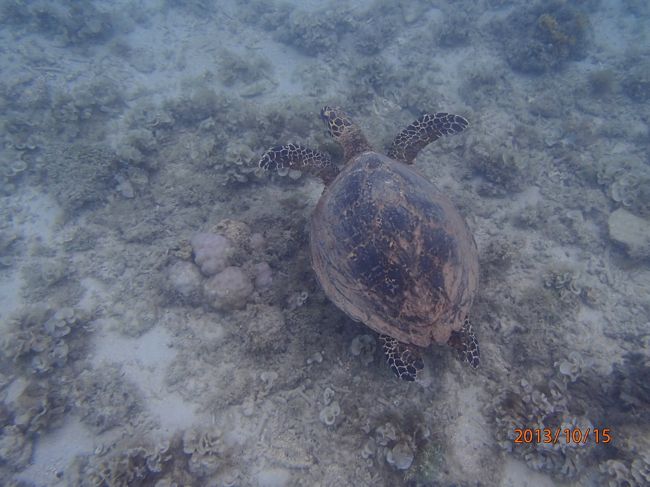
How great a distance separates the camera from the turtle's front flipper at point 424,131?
213 inches

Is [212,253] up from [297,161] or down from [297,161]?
down

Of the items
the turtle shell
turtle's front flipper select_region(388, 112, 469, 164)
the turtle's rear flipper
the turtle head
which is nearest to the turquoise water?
the turtle shell

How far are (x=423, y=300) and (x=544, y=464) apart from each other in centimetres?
229

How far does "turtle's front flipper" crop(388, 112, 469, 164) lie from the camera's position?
5.41m

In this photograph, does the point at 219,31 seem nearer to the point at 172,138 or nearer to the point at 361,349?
the point at 172,138

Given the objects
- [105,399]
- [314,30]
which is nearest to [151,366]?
[105,399]

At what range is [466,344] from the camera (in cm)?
373

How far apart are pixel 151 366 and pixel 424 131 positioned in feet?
18.0

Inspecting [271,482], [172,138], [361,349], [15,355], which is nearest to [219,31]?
[172,138]

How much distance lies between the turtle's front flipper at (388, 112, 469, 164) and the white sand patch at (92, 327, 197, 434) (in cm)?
470

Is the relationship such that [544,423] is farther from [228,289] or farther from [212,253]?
[212,253]

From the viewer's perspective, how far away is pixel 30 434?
13.9 ft

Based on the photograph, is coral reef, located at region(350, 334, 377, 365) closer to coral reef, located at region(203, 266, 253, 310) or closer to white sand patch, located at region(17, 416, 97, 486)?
coral reef, located at region(203, 266, 253, 310)

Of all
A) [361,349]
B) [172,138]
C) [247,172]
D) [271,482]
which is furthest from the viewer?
[172,138]
